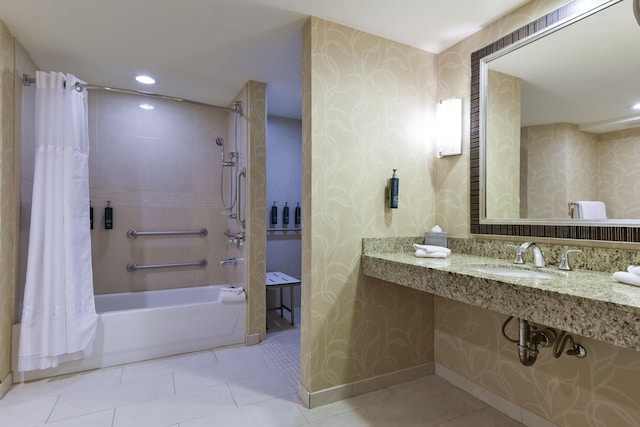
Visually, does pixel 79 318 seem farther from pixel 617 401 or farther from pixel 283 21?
pixel 617 401

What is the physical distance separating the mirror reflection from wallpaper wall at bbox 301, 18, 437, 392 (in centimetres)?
48

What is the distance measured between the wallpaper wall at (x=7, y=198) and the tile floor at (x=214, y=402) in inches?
16.4

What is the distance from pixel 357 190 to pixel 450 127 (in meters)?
0.78

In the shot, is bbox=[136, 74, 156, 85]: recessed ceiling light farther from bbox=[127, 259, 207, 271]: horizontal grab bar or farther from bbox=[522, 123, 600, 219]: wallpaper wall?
bbox=[522, 123, 600, 219]: wallpaper wall

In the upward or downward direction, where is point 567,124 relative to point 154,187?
upward

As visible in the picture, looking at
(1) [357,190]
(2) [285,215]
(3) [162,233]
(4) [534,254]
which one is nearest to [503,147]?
(4) [534,254]

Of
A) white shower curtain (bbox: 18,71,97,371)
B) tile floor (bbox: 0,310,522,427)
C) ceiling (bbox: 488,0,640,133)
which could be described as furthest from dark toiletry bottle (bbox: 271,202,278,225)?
ceiling (bbox: 488,0,640,133)

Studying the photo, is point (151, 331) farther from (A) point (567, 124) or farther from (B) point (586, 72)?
(B) point (586, 72)

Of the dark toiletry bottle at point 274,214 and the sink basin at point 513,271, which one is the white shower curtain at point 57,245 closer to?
the dark toiletry bottle at point 274,214

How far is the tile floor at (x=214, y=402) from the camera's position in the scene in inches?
70.3

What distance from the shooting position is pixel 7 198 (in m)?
2.07

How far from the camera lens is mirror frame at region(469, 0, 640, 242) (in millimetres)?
1492

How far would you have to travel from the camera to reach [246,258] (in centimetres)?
295

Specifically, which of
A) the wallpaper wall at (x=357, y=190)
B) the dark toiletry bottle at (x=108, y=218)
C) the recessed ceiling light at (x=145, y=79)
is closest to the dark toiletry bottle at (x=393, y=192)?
the wallpaper wall at (x=357, y=190)
